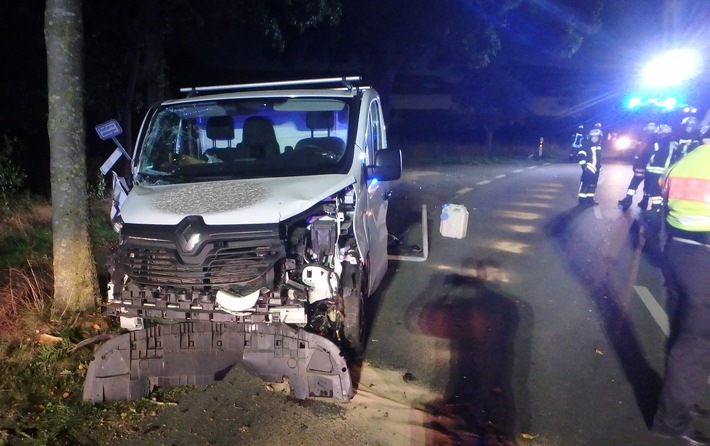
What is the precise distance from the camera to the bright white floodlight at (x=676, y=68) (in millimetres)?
20203

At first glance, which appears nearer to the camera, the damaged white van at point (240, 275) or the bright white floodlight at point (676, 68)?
the damaged white van at point (240, 275)

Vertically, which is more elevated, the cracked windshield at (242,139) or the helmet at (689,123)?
the helmet at (689,123)

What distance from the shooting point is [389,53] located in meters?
22.5

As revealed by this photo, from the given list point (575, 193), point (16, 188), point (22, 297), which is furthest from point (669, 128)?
point (16, 188)

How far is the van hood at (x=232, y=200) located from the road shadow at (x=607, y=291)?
2804mm

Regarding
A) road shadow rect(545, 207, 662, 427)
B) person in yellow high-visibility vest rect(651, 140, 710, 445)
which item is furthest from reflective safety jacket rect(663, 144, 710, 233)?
road shadow rect(545, 207, 662, 427)

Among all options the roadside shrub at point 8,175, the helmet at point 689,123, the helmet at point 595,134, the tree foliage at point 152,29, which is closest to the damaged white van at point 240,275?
the roadside shrub at point 8,175

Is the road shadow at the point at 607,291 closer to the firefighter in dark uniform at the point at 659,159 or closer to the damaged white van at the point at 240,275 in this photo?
the firefighter in dark uniform at the point at 659,159

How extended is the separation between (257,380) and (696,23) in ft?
84.0

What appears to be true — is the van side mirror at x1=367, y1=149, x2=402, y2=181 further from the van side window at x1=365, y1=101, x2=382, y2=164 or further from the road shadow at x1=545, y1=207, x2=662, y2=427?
the road shadow at x1=545, y1=207, x2=662, y2=427

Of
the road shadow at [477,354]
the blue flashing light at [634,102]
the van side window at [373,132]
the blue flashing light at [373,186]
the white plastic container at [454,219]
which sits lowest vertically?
the road shadow at [477,354]

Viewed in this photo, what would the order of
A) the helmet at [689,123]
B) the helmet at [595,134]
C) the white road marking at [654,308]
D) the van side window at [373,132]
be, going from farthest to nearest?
the helmet at [595,134] → the helmet at [689,123] → the white road marking at [654,308] → the van side window at [373,132]

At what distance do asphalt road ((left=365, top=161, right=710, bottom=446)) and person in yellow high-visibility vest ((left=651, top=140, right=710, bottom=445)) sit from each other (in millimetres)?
248

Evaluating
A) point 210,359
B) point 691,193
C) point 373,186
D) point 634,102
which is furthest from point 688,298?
point 634,102
